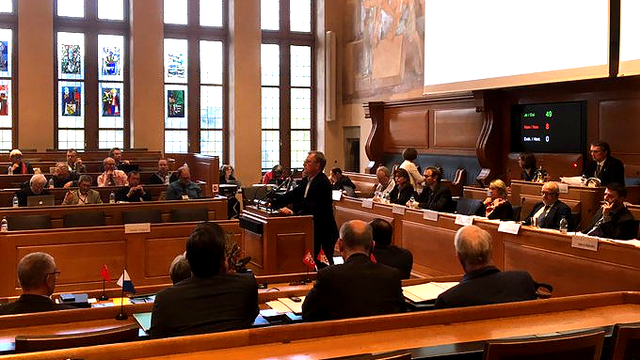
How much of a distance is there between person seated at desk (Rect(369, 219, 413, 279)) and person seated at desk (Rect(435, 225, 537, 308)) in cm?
114

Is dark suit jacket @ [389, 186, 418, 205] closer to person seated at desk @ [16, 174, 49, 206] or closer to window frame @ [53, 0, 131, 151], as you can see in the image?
person seated at desk @ [16, 174, 49, 206]

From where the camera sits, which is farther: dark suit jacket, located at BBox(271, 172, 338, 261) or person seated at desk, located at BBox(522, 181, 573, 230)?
dark suit jacket, located at BBox(271, 172, 338, 261)

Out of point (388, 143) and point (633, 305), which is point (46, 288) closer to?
point (633, 305)

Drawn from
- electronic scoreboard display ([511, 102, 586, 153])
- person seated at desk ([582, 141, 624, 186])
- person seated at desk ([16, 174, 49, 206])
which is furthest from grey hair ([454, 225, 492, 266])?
electronic scoreboard display ([511, 102, 586, 153])

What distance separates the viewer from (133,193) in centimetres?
923

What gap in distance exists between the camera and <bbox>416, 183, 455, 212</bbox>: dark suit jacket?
8336 millimetres

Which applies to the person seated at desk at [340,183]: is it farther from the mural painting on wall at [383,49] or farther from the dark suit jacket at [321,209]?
the dark suit jacket at [321,209]

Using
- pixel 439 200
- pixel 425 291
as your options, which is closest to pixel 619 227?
pixel 425 291

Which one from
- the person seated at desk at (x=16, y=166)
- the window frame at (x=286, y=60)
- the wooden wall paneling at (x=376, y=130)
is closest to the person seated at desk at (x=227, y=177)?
the window frame at (x=286, y=60)

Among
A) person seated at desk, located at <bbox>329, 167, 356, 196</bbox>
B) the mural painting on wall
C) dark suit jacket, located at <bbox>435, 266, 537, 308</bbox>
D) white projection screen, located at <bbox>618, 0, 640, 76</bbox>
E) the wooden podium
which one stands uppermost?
the mural painting on wall

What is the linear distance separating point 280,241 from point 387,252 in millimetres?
2602

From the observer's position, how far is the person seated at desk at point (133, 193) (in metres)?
9.21

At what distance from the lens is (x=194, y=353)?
257 cm

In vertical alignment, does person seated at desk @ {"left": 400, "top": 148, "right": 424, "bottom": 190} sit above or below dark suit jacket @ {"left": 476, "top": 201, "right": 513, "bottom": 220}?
above
